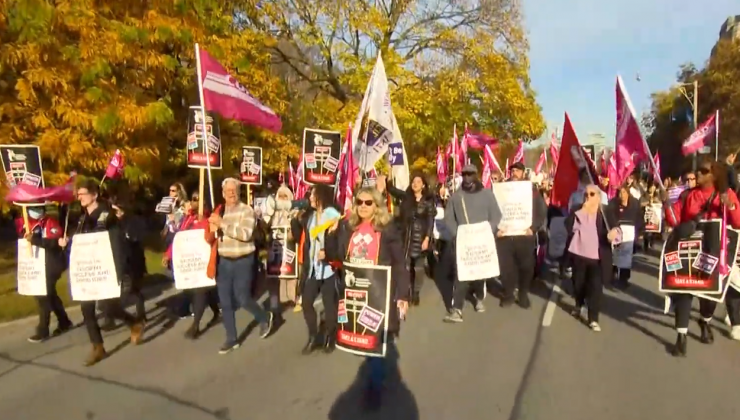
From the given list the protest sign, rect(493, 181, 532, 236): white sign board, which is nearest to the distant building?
rect(493, 181, 532, 236): white sign board

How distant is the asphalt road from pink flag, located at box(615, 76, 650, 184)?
1.92m

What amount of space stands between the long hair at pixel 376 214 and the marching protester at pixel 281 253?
12.5 feet

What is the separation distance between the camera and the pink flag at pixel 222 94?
7531 mm

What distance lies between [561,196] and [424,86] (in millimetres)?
13779

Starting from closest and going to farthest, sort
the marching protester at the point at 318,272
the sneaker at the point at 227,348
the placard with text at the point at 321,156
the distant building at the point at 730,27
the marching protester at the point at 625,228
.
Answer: the marching protester at the point at 318,272
the sneaker at the point at 227,348
the placard with text at the point at 321,156
the marching protester at the point at 625,228
the distant building at the point at 730,27

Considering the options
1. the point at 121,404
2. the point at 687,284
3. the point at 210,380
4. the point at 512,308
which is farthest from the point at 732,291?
the point at 121,404

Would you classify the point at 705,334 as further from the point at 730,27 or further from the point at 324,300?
the point at 730,27

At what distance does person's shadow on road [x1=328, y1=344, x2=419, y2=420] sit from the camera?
5199 mm

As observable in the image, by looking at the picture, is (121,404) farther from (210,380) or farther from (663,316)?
(663,316)

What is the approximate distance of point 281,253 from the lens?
9.98m

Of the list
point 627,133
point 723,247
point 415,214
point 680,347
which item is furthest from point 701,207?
point 415,214

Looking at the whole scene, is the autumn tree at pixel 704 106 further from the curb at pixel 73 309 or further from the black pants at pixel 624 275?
the curb at pixel 73 309

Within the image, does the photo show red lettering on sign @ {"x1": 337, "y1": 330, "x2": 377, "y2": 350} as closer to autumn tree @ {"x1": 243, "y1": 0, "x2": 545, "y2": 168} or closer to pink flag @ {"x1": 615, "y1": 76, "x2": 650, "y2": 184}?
pink flag @ {"x1": 615, "y1": 76, "x2": 650, "y2": 184}

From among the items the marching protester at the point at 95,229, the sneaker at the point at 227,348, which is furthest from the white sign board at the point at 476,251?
the marching protester at the point at 95,229
